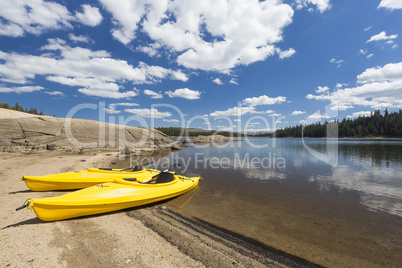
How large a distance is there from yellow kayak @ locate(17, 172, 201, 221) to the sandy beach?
353 millimetres

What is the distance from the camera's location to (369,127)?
110 metres

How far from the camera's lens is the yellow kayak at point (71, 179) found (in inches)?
315

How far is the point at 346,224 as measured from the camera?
6.69m

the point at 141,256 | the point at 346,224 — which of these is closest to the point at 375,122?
the point at 346,224

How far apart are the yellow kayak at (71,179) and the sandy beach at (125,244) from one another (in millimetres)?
1651

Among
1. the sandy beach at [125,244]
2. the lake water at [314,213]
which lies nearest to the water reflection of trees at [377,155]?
the lake water at [314,213]

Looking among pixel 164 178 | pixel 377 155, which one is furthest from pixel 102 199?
pixel 377 155

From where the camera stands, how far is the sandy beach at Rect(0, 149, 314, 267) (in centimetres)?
383

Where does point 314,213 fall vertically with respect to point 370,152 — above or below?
below

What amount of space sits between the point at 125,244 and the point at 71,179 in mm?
6689

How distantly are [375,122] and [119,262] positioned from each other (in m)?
170

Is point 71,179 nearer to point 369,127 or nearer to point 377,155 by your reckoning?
point 377,155

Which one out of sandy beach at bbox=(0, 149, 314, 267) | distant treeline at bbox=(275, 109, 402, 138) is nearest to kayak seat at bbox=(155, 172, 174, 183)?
sandy beach at bbox=(0, 149, 314, 267)

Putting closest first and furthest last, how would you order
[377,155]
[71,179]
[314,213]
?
[314,213] → [71,179] → [377,155]
